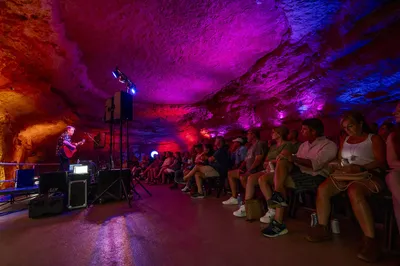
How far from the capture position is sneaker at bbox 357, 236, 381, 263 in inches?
63.8

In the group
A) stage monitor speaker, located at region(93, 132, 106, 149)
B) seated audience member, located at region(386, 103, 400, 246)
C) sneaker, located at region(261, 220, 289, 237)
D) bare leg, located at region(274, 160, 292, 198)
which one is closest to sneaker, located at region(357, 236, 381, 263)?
seated audience member, located at region(386, 103, 400, 246)

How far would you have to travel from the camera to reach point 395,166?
1788mm

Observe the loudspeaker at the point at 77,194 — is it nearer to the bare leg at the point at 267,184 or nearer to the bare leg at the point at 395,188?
the bare leg at the point at 267,184

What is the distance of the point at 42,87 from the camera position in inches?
227

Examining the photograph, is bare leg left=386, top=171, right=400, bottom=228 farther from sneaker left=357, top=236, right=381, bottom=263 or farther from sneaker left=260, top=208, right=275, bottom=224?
sneaker left=260, top=208, right=275, bottom=224

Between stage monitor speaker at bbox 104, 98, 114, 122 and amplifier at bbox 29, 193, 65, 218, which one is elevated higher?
stage monitor speaker at bbox 104, 98, 114, 122

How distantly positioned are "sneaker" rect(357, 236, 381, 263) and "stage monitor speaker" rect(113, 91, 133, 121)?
159 inches

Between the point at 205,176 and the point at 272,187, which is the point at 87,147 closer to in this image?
the point at 205,176

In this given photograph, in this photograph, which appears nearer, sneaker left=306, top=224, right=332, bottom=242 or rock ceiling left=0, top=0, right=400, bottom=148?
sneaker left=306, top=224, right=332, bottom=242

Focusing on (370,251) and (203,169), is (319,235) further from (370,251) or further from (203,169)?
(203,169)

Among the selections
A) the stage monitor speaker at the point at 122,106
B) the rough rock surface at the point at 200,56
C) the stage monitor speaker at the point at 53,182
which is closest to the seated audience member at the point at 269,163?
the rough rock surface at the point at 200,56

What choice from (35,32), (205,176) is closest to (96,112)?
(35,32)

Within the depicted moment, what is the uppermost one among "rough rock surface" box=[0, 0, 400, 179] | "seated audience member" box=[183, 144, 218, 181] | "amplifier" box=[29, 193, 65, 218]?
"rough rock surface" box=[0, 0, 400, 179]

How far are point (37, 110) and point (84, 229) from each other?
5.95 m
